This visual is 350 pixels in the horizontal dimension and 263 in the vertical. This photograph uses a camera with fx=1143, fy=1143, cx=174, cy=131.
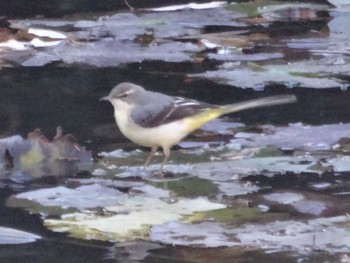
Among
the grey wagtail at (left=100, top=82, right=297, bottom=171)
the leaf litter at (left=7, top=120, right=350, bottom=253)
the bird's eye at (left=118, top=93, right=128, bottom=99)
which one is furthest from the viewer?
the bird's eye at (left=118, top=93, right=128, bottom=99)

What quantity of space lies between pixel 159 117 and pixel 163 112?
35mm

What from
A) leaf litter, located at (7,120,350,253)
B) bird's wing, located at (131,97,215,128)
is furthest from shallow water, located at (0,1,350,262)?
bird's wing, located at (131,97,215,128)

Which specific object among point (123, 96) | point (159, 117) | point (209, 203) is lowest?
point (209, 203)

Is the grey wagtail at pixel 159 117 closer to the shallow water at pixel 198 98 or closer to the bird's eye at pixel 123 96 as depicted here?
the bird's eye at pixel 123 96

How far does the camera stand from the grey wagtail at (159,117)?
554cm

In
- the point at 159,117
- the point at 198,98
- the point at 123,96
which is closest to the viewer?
the point at 159,117

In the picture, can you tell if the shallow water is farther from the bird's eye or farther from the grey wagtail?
the bird's eye

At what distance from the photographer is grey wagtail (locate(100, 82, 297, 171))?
18.2 feet

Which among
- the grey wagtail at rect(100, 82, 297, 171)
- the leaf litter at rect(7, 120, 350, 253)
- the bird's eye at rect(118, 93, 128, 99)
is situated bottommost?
the leaf litter at rect(7, 120, 350, 253)

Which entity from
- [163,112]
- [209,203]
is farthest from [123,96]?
[209,203]

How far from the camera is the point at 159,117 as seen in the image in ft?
18.5

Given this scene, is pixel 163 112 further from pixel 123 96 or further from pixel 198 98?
pixel 198 98

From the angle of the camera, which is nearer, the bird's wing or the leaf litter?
the leaf litter

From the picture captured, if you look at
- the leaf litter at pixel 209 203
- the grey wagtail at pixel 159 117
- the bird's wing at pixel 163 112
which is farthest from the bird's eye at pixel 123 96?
the leaf litter at pixel 209 203
